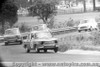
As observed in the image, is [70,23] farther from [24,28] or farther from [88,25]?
[24,28]

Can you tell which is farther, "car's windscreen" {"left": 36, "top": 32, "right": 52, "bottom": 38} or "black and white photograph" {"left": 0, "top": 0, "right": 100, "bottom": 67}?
"car's windscreen" {"left": 36, "top": 32, "right": 52, "bottom": 38}

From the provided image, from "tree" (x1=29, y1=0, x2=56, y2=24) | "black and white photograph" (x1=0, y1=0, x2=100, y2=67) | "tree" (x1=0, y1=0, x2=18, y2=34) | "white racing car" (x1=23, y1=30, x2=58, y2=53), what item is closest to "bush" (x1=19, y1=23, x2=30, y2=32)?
"black and white photograph" (x1=0, y1=0, x2=100, y2=67)

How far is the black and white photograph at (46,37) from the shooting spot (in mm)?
17484

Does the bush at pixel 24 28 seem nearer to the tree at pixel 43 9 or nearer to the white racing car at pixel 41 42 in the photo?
the tree at pixel 43 9

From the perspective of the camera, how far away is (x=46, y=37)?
23.9m

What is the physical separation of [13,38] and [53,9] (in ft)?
36.8

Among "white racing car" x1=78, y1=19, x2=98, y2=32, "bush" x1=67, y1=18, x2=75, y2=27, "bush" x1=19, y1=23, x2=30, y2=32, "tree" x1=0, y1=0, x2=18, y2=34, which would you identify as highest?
"tree" x1=0, y1=0, x2=18, y2=34

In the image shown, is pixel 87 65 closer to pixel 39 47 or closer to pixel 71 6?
pixel 39 47

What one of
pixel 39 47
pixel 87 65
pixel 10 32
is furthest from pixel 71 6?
pixel 87 65

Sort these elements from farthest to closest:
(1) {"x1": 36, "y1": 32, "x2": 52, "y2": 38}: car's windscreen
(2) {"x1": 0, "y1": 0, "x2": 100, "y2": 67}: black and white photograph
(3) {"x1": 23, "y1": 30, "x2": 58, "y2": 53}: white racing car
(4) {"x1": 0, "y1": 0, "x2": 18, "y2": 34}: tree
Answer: (4) {"x1": 0, "y1": 0, "x2": 18, "y2": 34}: tree
(1) {"x1": 36, "y1": 32, "x2": 52, "y2": 38}: car's windscreen
(3) {"x1": 23, "y1": 30, "x2": 58, "y2": 53}: white racing car
(2) {"x1": 0, "y1": 0, "x2": 100, "y2": 67}: black and white photograph

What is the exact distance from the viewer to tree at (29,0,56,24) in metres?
36.9

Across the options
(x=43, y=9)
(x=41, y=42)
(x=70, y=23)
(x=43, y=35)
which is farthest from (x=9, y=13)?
(x=70, y=23)

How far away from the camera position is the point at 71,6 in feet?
138

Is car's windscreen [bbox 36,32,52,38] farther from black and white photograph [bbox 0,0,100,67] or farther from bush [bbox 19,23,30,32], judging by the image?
bush [bbox 19,23,30,32]
